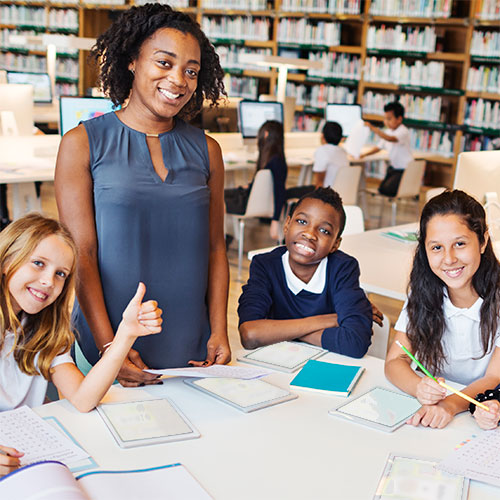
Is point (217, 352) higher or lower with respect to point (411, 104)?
lower

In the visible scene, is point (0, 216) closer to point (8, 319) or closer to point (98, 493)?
point (8, 319)

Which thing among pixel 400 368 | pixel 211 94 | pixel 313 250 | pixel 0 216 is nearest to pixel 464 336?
pixel 400 368

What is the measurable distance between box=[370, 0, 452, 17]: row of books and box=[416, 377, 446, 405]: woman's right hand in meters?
6.68

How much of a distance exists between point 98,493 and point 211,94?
1.05 metres

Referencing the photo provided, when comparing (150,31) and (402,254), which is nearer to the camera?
(150,31)

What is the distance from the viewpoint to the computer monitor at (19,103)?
550 cm

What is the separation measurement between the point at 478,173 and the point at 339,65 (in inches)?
230

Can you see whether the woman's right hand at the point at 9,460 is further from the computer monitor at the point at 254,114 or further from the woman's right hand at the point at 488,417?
the computer monitor at the point at 254,114

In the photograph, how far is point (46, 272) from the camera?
149 cm

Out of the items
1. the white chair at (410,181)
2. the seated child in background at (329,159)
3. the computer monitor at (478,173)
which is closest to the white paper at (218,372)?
the computer monitor at (478,173)

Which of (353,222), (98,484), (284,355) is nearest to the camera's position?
(98,484)

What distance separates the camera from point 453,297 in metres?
1.78

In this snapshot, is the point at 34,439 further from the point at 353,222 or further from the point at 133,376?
the point at 353,222

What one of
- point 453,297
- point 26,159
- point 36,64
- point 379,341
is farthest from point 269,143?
point 36,64
